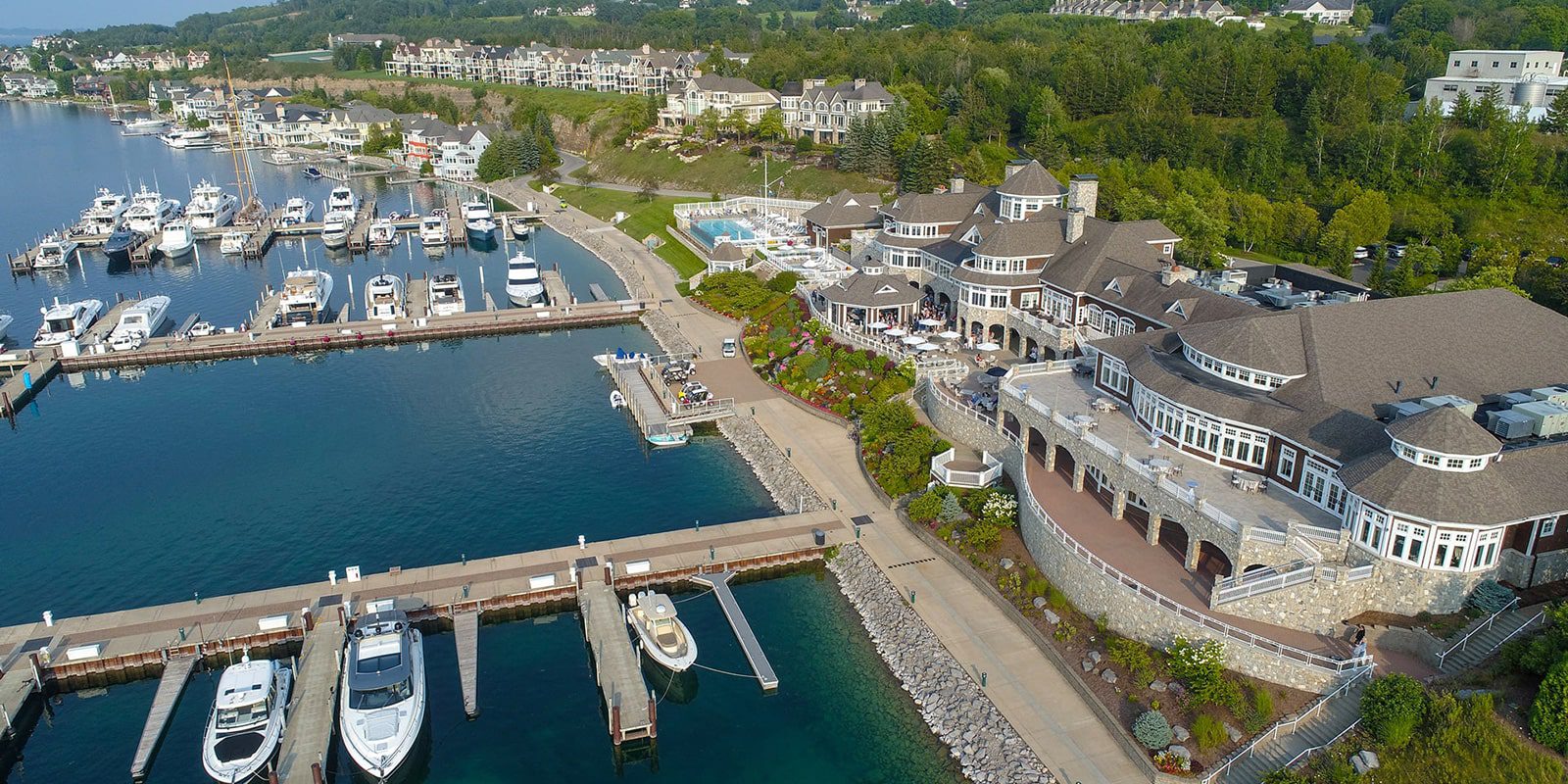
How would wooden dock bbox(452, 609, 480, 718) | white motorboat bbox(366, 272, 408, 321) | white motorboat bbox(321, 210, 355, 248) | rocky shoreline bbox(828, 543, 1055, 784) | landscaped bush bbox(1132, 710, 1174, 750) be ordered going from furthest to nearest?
white motorboat bbox(321, 210, 355, 248)
white motorboat bbox(366, 272, 408, 321)
wooden dock bbox(452, 609, 480, 718)
rocky shoreline bbox(828, 543, 1055, 784)
landscaped bush bbox(1132, 710, 1174, 750)

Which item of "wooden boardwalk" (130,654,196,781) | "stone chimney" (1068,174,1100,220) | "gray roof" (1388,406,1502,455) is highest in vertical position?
"stone chimney" (1068,174,1100,220)

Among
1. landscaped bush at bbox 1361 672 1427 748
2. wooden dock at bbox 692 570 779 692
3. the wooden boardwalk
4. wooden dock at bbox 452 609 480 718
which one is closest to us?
landscaped bush at bbox 1361 672 1427 748

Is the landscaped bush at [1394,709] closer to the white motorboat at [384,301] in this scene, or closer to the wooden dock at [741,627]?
the wooden dock at [741,627]

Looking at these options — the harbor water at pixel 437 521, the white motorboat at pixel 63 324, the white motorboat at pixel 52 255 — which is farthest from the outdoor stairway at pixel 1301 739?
the white motorboat at pixel 52 255

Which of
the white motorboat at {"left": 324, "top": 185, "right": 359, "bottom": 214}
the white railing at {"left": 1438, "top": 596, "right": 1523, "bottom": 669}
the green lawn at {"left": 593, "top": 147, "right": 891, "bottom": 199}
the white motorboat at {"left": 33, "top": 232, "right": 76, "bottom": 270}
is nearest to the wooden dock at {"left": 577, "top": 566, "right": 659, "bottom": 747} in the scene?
the white railing at {"left": 1438, "top": 596, "right": 1523, "bottom": 669}

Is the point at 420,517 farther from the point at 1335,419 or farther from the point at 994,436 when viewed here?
the point at 1335,419

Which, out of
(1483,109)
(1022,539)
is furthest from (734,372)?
(1483,109)

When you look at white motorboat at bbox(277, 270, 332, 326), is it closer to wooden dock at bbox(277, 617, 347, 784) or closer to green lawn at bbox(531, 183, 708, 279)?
green lawn at bbox(531, 183, 708, 279)

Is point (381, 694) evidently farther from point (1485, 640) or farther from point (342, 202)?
point (342, 202)
